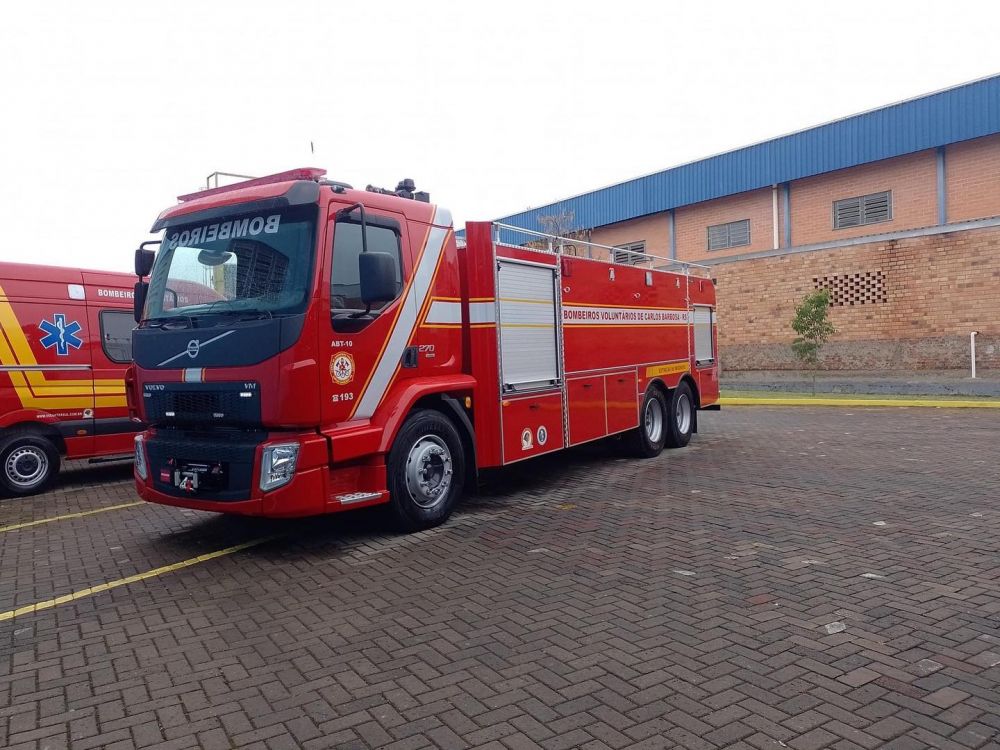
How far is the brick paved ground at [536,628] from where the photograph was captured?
3.16m

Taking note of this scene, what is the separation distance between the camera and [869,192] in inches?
935

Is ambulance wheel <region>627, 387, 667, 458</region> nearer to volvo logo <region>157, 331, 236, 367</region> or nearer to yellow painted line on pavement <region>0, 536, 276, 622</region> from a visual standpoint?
yellow painted line on pavement <region>0, 536, 276, 622</region>

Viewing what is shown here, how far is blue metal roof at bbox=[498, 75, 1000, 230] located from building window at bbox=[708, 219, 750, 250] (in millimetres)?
1285

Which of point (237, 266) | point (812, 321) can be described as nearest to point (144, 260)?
point (237, 266)

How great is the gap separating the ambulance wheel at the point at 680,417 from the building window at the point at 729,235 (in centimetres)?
1741

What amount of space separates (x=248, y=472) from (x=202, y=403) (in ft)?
2.57

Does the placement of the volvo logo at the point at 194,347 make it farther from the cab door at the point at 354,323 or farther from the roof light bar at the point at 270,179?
the roof light bar at the point at 270,179

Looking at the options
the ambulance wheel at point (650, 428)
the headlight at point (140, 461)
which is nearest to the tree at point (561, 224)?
the ambulance wheel at point (650, 428)

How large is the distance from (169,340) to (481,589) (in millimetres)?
3391

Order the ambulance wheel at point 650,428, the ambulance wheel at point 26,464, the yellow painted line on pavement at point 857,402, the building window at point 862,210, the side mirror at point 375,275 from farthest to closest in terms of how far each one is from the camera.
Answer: the building window at point 862,210 → the yellow painted line on pavement at point 857,402 → the ambulance wheel at point 650,428 → the ambulance wheel at point 26,464 → the side mirror at point 375,275

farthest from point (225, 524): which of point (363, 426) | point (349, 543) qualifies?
point (363, 426)

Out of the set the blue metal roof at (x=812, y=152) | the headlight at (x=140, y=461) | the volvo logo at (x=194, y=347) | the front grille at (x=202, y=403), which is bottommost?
the headlight at (x=140, y=461)

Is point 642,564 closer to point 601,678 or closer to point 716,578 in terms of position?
point 716,578

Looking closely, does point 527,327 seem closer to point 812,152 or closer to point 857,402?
point 857,402
